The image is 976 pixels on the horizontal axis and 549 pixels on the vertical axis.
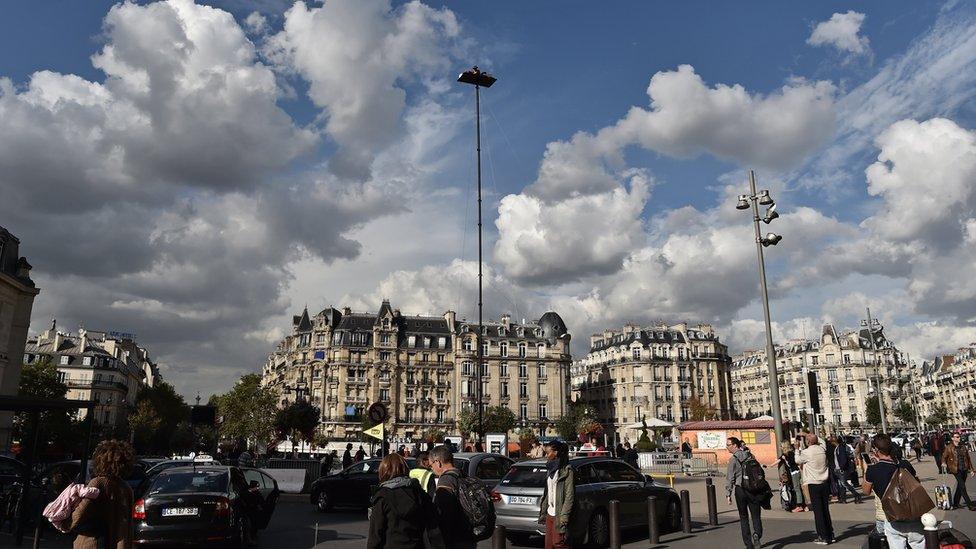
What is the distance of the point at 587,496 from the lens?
11953mm

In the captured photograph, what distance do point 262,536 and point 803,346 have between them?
123861 millimetres

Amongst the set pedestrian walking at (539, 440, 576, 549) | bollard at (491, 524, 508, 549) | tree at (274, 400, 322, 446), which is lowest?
bollard at (491, 524, 508, 549)

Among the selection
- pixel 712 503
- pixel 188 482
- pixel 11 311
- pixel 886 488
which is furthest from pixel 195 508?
pixel 11 311

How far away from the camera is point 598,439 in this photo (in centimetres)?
3747

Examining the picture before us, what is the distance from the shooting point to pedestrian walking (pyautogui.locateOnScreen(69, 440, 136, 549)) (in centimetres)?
589

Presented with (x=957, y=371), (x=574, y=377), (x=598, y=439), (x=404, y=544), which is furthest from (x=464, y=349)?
(x=957, y=371)

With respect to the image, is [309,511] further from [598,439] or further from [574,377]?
[574,377]

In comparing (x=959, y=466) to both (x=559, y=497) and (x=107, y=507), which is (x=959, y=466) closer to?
(x=559, y=497)

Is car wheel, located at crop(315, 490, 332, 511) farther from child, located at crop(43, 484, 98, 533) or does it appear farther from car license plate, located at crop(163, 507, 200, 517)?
child, located at crop(43, 484, 98, 533)

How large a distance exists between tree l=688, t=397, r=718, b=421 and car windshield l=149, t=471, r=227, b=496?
88386 millimetres

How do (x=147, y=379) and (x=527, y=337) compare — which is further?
(x=147, y=379)

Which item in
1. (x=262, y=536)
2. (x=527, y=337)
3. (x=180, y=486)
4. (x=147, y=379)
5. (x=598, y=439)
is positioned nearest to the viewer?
(x=180, y=486)

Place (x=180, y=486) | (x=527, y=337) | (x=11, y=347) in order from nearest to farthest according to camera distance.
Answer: (x=180, y=486)
(x=11, y=347)
(x=527, y=337)

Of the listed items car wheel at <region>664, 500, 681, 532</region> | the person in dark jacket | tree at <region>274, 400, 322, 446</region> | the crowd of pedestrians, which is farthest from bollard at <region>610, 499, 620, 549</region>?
tree at <region>274, 400, 322, 446</region>
